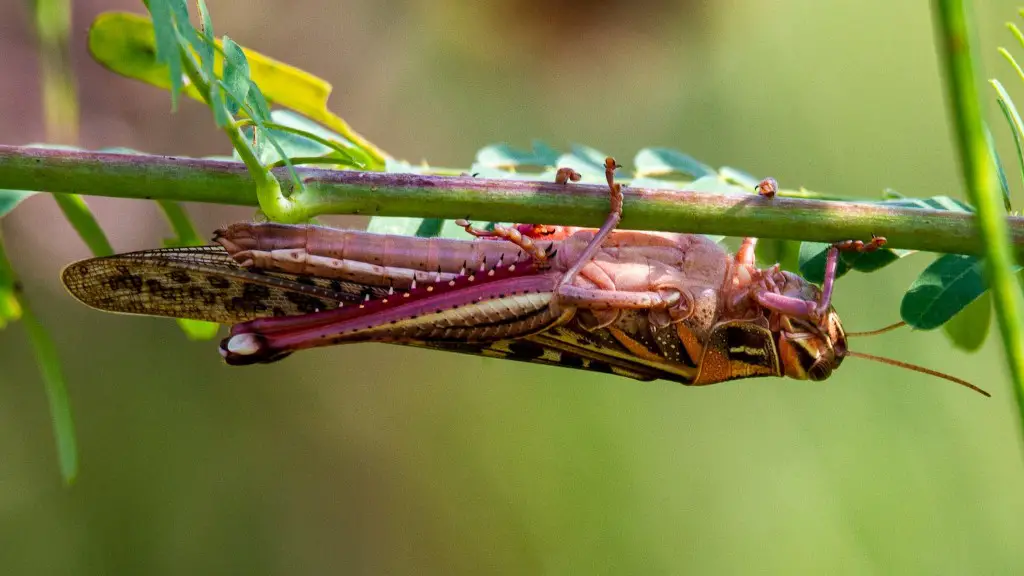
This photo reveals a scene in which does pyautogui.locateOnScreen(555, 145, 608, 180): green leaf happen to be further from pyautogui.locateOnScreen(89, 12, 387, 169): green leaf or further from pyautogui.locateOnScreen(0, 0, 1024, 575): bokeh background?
pyautogui.locateOnScreen(0, 0, 1024, 575): bokeh background

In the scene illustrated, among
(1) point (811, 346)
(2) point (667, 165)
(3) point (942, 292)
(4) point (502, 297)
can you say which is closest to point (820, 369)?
(1) point (811, 346)

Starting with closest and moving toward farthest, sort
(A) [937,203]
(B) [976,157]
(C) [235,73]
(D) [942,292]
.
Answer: (B) [976,157] → (C) [235,73] → (D) [942,292] → (A) [937,203]

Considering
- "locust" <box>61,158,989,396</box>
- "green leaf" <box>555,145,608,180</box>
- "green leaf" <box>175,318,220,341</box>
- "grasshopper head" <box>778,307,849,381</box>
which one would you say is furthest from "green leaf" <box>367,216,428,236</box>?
"grasshopper head" <box>778,307,849,381</box>

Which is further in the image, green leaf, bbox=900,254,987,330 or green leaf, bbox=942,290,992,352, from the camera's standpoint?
green leaf, bbox=942,290,992,352

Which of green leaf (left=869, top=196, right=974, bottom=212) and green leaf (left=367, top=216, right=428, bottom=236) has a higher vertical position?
green leaf (left=367, top=216, right=428, bottom=236)

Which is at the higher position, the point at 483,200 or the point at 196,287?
the point at 196,287

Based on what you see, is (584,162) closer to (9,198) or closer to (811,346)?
(811,346)

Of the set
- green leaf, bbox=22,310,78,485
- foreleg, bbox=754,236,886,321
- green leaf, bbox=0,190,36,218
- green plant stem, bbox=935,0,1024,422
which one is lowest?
green plant stem, bbox=935,0,1024,422

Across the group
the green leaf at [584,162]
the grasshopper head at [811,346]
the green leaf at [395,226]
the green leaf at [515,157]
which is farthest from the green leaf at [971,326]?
the green leaf at [395,226]
